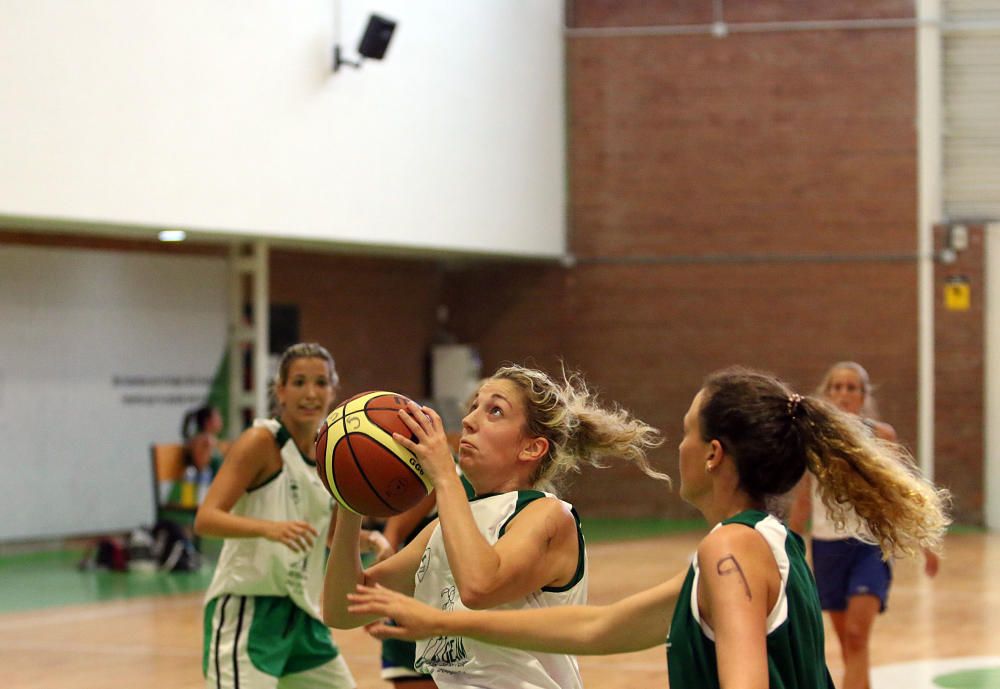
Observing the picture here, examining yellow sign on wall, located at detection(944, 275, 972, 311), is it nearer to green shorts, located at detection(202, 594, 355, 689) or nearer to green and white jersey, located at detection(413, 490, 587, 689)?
green shorts, located at detection(202, 594, 355, 689)

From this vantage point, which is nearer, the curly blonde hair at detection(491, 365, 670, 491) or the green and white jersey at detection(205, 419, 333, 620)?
the curly blonde hair at detection(491, 365, 670, 491)

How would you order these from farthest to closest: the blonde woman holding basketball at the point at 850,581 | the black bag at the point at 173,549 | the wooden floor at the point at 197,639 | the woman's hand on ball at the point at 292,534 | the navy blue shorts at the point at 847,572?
the black bag at the point at 173,549, the wooden floor at the point at 197,639, the navy blue shorts at the point at 847,572, the blonde woman holding basketball at the point at 850,581, the woman's hand on ball at the point at 292,534

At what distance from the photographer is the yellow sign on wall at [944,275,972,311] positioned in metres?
13.8

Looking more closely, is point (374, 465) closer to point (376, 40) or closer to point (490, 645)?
point (490, 645)

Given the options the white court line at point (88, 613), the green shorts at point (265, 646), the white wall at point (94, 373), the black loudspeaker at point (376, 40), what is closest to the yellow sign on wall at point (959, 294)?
the black loudspeaker at point (376, 40)

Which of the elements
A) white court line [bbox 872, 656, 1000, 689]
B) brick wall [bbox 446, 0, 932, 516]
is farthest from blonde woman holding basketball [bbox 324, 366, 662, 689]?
brick wall [bbox 446, 0, 932, 516]

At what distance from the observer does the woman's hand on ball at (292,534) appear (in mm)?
4074

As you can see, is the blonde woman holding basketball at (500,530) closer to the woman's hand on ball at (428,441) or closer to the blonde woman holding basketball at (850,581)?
the woman's hand on ball at (428,441)

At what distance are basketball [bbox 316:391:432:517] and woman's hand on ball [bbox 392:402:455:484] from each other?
45mm

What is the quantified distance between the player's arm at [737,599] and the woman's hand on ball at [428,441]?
2.00 feet

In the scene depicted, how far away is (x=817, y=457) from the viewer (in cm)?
243

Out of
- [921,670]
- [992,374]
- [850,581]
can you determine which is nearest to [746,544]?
[850,581]

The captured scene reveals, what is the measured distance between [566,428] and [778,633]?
0.92 metres

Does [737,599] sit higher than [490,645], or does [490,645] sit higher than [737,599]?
[737,599]
